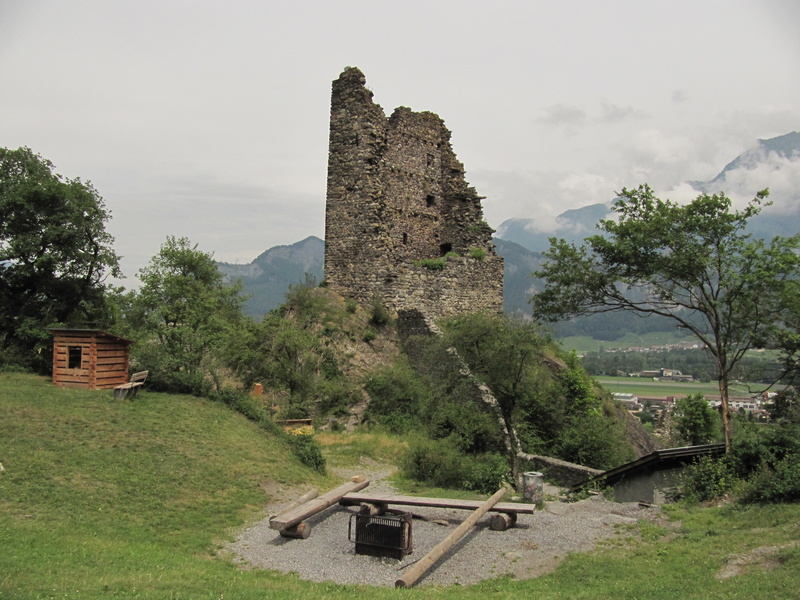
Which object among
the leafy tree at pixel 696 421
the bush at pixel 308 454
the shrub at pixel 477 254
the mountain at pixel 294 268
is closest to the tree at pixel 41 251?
the bush at pixel 308 454

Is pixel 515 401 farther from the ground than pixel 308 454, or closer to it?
farther from the ground

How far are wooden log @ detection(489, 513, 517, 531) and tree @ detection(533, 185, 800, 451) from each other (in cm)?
597

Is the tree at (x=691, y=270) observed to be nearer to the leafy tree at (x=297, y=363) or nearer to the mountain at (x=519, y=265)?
the leafy tree at (x=297, y=363)

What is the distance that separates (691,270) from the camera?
49.5ft

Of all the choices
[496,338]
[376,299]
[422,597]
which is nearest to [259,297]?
[376,299]

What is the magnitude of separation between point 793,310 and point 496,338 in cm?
689

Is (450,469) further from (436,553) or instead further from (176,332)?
(176,332)

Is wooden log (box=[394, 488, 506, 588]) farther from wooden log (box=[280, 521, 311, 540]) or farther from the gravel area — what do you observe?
wooden log (box=[280, 521, 311, 540])

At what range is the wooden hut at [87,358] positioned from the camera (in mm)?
16922

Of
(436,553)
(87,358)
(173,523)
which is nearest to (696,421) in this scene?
(436,553)

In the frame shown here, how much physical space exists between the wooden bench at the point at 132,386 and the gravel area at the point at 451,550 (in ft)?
19.9

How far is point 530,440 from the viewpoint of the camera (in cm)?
2058

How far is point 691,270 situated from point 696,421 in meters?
15.3

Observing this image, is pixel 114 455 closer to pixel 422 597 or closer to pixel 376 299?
pixel 422 597
